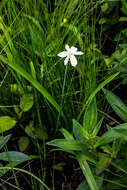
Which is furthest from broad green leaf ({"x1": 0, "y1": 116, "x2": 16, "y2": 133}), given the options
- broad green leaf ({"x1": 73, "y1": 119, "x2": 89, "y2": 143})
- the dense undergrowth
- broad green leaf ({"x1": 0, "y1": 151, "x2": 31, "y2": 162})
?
broad green leaf ({"x1": 73, "y1": 119, "x2": 89, "y2": 143})

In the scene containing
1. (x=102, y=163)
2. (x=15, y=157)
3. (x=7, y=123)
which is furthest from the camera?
(x=7, y=123)

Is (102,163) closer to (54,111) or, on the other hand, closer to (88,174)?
(88,174)

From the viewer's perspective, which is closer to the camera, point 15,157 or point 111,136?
point 111,136

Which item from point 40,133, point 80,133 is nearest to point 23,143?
point 40,133

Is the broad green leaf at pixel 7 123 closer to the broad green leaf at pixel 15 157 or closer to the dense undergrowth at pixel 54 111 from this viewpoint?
the dense undergrowth at pixel 54 111

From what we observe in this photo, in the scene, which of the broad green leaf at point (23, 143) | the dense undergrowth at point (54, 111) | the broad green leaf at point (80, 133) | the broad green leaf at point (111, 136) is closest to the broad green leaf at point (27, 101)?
the dense undergrowth at point (54, 111)
